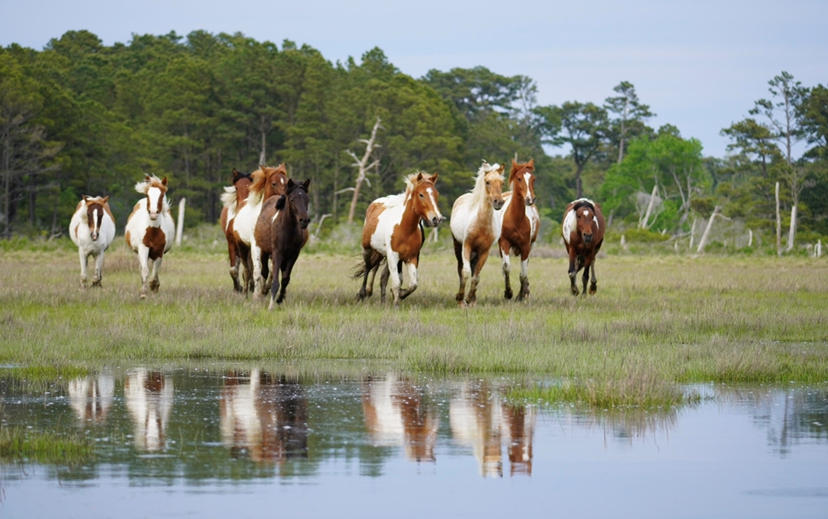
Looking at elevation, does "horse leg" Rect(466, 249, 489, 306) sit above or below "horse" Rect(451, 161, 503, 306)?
below

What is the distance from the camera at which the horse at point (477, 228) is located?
18922mm

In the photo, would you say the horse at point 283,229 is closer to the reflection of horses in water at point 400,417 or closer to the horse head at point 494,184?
the horse head at point 494,184

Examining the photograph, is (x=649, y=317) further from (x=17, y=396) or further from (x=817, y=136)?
(x=817, y=136)

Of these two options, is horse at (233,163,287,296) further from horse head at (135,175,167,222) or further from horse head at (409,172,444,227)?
horse head at (409,172,444,227)

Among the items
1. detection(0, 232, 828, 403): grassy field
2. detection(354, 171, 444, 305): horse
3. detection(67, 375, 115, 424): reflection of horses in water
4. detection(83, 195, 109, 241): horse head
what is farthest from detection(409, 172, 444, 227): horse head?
detection(67, 375, 115, 424): reflection of horses in water

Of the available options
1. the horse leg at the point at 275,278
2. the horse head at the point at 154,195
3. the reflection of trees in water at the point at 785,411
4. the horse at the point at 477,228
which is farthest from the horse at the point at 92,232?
the reflection of trees in water at the point at 785,411

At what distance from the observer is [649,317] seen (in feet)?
53.8

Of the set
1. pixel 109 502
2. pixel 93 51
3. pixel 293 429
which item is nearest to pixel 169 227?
pixel 293 429

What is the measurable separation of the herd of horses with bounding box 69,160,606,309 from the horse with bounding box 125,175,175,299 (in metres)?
0.02

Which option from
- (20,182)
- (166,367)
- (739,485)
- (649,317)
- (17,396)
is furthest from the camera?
(20,182)

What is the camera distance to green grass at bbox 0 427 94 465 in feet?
24.5

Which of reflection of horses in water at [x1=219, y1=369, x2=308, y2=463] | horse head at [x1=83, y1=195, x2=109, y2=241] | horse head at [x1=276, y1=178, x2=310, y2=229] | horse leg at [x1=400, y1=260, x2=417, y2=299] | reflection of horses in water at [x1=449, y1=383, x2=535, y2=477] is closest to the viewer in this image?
reflection of horses in water at [x1=449, y1=383, x2=535, y2=477]

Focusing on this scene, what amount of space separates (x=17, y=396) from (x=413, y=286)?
→ 9112 mm

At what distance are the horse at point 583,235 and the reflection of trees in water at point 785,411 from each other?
10.5 m
